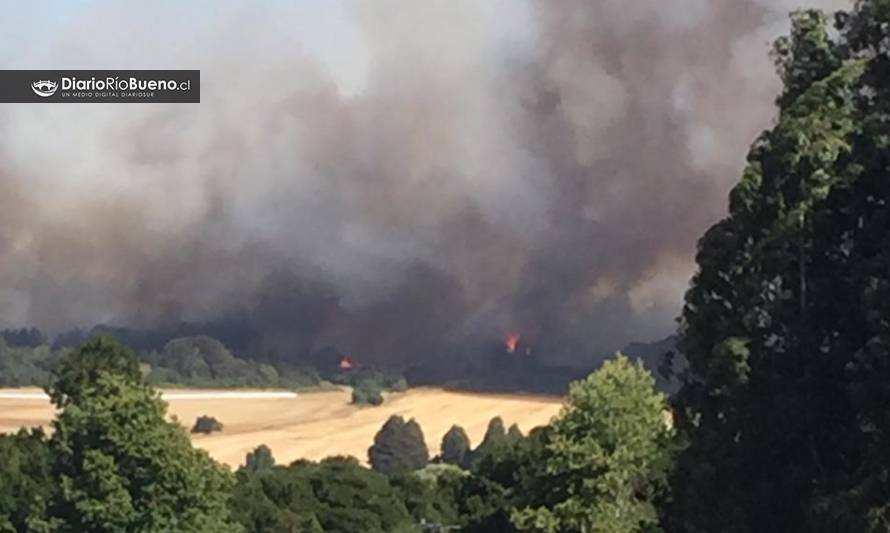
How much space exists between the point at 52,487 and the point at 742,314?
2332 inches

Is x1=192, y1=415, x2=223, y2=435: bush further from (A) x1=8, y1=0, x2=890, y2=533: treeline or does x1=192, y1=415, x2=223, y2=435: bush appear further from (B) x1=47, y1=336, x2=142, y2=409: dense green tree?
(A) x1=8, y1=0, x2=890, y2=533: treeline

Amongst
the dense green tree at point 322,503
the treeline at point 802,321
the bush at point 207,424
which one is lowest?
the dense green tree at point 322,503

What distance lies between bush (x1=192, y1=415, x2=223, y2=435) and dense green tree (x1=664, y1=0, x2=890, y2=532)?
14871cm

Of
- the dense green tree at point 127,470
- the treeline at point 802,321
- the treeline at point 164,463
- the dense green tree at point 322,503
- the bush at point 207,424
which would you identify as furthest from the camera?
the bush at point 207,424

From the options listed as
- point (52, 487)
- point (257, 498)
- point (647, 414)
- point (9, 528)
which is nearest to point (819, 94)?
point (647, 414)

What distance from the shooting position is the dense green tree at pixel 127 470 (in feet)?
279

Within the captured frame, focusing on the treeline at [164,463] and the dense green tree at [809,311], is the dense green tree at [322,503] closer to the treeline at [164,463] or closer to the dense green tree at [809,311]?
the treeline at [164,463]

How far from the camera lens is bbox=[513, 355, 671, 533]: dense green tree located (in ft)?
244

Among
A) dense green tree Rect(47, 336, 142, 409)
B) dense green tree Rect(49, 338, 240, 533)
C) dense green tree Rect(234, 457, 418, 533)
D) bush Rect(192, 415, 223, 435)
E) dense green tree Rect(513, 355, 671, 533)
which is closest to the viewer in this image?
dense green tree Rect(513, 355, 671, 533)

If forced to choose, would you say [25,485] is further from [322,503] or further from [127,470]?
[322,503]

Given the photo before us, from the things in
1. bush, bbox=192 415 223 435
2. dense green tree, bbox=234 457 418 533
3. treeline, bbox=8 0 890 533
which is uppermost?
bush, bbox=192 415 223 435

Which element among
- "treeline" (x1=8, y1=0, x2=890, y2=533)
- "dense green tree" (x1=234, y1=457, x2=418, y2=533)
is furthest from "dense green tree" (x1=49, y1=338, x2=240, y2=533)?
"treeline" (x1=8, y1=0, x2=890, y2=533)

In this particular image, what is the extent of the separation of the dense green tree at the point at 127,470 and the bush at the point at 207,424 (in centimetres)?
9534

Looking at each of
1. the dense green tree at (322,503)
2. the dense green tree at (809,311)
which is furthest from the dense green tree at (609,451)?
the dense green tree at (322,503)
